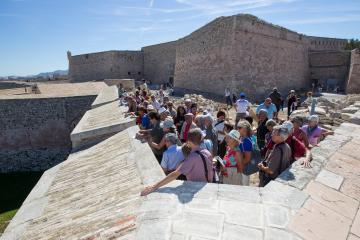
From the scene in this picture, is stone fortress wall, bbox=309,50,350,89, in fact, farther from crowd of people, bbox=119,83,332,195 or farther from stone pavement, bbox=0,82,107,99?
crowd of people, bbox=119,83,332,195

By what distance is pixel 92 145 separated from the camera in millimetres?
7387

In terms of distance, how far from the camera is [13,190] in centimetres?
1364

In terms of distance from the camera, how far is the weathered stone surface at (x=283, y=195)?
2.84m

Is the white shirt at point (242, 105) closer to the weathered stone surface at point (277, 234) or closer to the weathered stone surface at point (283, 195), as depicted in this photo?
the weathered stone surface at point (283, 195)

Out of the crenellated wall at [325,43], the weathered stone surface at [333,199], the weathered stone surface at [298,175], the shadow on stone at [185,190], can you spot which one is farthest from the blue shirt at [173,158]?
the crenellated wall at [325,43]

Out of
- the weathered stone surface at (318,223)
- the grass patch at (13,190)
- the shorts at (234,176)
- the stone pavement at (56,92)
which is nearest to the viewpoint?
the weathered stone surface at (318,223)

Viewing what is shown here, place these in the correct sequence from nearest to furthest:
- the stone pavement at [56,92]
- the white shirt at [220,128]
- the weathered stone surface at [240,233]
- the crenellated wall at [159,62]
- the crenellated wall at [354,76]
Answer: the weathered stone surface at [240,233]
the white shirt at [220,128]
the stone pavement at [56,92]
the crenellated wall at [354,76]
the crenellated wall at [159,62]

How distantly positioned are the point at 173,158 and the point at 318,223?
196 centimetres

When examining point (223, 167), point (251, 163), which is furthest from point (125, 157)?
point (251, 163)

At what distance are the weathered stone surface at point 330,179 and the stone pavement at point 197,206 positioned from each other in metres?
0.02

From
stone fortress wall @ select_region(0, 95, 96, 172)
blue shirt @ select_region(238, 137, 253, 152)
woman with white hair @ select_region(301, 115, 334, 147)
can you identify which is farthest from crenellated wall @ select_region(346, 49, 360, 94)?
blue shirt @ select_region(238, 137, 253, 152)

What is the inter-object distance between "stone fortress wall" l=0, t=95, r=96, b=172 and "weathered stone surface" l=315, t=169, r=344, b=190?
14.8 metres

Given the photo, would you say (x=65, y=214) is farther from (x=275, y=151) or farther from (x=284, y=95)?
(x=284, y=95)

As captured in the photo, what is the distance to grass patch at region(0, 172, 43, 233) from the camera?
1102 centimetres
